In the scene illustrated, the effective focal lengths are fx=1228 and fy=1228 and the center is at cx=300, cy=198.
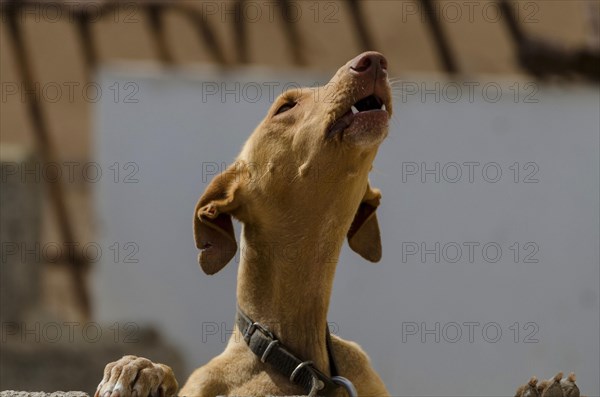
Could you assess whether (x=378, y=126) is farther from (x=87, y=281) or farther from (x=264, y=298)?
(x=87, y=281)

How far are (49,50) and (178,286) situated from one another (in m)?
3.06

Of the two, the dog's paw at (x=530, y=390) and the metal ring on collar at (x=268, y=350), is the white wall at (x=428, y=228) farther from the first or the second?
the metal ring on collar at (x=268, y=350)

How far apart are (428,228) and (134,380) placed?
261 inches

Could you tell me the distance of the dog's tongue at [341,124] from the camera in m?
4.80

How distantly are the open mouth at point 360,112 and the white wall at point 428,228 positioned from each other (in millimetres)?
5235

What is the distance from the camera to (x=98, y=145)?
39.2ft

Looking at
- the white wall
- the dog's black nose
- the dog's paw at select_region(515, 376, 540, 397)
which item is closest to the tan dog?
the dog's black nose

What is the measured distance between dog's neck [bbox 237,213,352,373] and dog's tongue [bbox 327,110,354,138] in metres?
0.40

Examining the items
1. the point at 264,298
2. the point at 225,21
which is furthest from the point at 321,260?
the point at 225,21

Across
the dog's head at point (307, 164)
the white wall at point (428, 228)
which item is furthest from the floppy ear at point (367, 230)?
the white wall at point (428, 228)

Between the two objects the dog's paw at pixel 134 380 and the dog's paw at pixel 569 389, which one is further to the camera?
the dog's paw at pixel 569 389

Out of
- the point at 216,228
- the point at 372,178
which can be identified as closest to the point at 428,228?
the point at 372,178

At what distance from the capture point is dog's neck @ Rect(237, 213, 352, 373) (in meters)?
4.88

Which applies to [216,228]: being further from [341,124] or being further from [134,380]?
[134,380]
